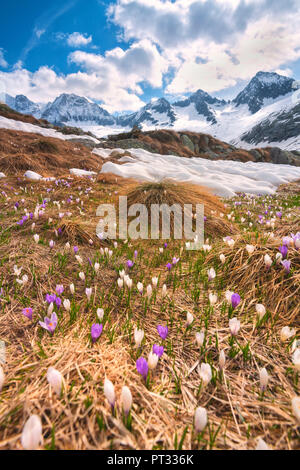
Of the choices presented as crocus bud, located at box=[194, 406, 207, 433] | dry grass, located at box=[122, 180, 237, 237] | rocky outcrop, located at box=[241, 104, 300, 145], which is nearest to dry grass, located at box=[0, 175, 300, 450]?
crocus bud, located at box=[194, 406, 207, 433]

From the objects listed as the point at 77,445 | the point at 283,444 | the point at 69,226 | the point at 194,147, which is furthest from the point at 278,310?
the point at 194,147

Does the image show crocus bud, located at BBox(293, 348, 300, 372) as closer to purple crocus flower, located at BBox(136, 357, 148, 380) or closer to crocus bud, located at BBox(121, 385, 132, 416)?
purple crocus flower, located at BBox(136, 357, 148, 380)

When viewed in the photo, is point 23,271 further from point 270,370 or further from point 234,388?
point 270,370

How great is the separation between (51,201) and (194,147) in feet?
118

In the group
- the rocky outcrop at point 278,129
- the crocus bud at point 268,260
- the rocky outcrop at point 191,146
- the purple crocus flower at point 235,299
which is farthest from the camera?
the rocky outcrop at point 278,129

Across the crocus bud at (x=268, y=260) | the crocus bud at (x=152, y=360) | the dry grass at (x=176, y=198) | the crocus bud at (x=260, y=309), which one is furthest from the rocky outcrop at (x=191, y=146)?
the crocus bud at (x=152, y=360)

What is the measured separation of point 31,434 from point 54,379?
227 millimetres

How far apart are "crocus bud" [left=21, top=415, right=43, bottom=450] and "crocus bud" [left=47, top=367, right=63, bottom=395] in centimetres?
21

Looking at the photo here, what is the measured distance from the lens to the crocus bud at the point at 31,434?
82 centimetres

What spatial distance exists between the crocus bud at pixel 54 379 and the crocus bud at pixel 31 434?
0.21 metres

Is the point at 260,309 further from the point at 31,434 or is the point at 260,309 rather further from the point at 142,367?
the point at 31,434

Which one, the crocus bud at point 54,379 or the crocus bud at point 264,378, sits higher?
the crocus bud at point 54,379

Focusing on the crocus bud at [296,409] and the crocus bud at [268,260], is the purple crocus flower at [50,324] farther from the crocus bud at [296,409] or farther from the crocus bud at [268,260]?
the crocus bud at [268,260]

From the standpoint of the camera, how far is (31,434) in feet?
2.70
